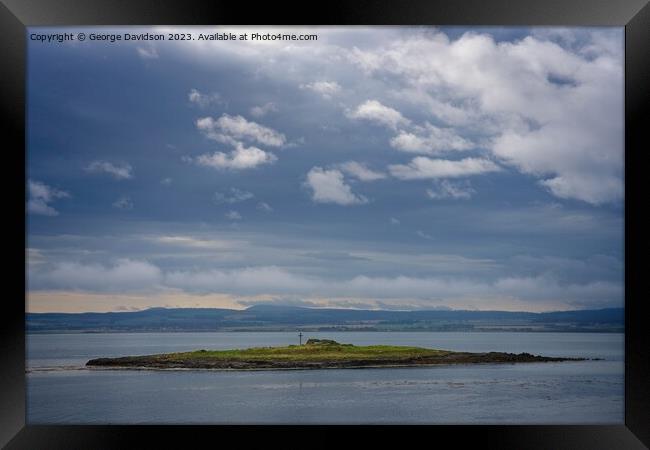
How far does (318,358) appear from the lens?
4855 mm

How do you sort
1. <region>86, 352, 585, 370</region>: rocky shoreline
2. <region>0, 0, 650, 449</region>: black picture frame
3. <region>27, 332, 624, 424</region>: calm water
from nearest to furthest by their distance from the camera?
1. <region>0, 0, 650, 449</region>: black picture frame
2. <region>27, 332, 624, 424</region>: calm water
3. <region>86, 352, 585, 370</region>: rocky shoreline

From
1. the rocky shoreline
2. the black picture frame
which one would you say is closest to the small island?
the rocky shoreline

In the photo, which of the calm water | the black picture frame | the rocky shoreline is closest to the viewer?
the black picture frame

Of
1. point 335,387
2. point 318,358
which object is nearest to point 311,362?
point 318,358

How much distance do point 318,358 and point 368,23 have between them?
95.7 inches

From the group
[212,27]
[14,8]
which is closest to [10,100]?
[14,8]

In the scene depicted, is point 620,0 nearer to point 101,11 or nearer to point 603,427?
point 603,427

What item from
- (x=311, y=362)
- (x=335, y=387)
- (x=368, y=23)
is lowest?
(x=335, y=387)

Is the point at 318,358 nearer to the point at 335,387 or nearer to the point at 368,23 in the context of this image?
the point at 335,387

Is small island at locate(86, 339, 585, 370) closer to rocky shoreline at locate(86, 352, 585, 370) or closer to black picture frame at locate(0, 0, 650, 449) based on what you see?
rocky shoreline at locate(86, 352, 585, 370)

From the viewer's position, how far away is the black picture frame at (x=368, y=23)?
384 cm

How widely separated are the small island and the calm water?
0.05m

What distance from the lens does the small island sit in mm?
4793

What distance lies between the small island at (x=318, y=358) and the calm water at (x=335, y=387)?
0.05 m
